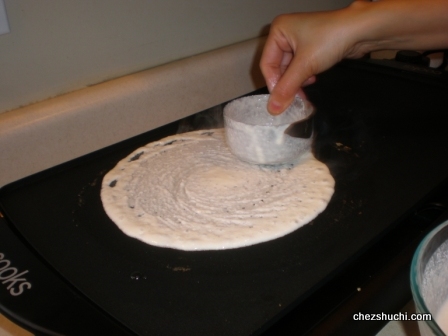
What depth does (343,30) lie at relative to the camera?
2.80ft

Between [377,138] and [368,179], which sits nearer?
[368,179]

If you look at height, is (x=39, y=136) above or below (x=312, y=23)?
below

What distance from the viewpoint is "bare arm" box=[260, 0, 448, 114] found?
2.72 feet

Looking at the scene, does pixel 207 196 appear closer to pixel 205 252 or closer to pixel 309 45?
pixel 205 252

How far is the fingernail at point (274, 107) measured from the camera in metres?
0.82

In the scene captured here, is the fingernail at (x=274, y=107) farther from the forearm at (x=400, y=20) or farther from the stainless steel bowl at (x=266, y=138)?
the forearm at (x=400, y=20)

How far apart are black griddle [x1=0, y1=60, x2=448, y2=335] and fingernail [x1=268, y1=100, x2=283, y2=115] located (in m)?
0.12

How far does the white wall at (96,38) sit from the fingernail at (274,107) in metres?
0.36

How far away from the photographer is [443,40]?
2.96 ft

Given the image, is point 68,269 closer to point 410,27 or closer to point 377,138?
point 377,138

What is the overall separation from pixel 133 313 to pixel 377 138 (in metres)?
0.57

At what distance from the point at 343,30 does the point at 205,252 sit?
460mm

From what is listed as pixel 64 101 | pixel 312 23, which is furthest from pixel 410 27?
pixel 64 101
